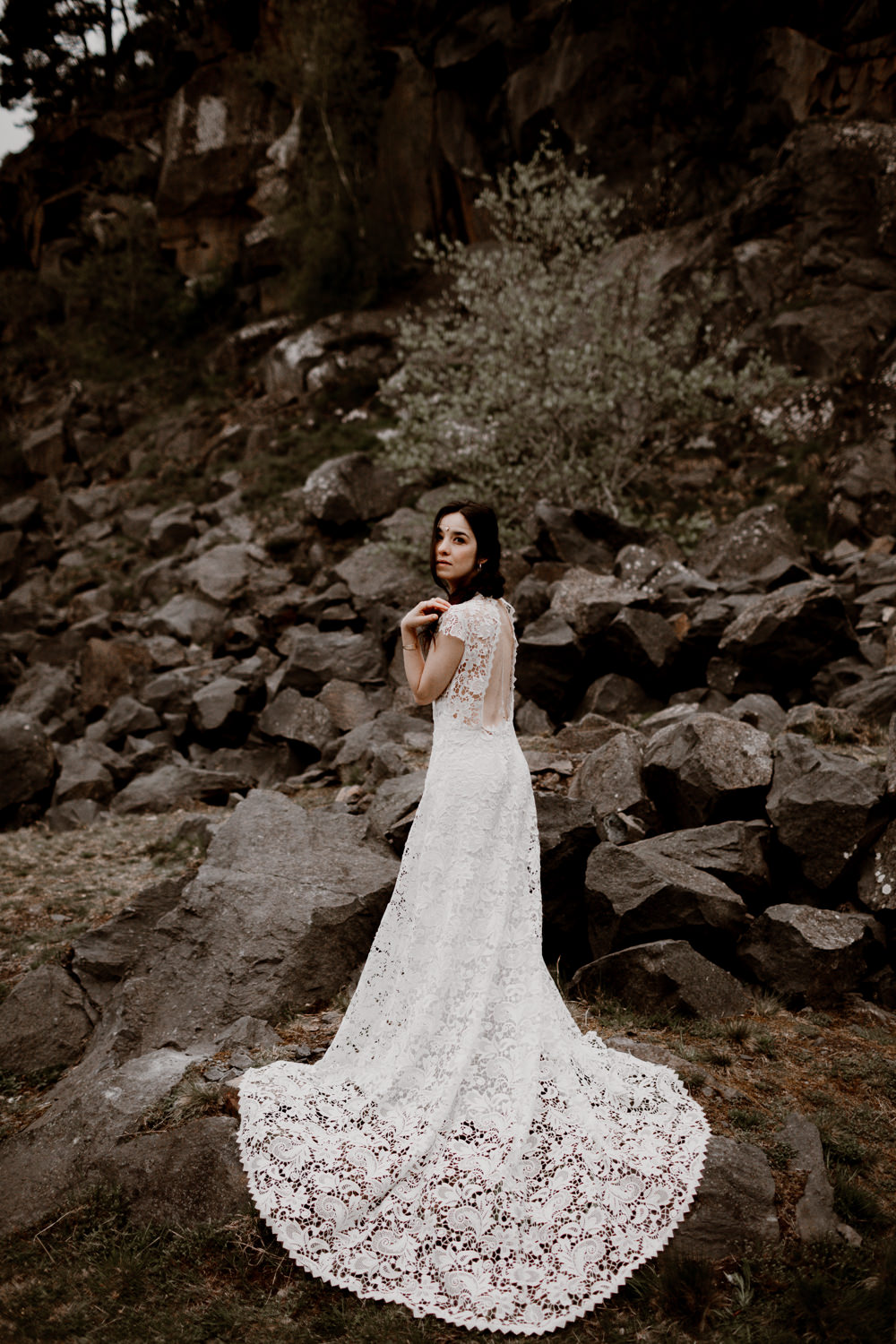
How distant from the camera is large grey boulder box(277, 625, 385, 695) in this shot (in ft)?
48.4

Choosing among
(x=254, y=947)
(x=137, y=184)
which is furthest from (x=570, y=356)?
(x=137, y=184)

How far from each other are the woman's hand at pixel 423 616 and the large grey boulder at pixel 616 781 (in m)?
3.56

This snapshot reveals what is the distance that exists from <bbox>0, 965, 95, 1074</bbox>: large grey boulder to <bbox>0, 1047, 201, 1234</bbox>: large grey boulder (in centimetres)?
63

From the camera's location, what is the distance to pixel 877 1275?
3.73 metres

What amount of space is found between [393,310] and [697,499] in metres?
14.2

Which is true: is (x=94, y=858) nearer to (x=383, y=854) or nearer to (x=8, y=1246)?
(x=383, y=854)

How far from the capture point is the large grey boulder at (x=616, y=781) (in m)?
8.04

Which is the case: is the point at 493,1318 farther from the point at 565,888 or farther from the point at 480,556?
the point at 480,556

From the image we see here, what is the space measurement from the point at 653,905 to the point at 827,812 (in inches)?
65.7

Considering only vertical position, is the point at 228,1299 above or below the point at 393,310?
below

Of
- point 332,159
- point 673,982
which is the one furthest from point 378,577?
point 332,159

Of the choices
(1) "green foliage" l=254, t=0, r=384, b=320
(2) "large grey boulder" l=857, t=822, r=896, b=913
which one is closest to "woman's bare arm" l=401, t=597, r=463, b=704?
(2) "large grey boulder" l=857, t=822, r=896, b=913

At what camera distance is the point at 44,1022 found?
6.21m

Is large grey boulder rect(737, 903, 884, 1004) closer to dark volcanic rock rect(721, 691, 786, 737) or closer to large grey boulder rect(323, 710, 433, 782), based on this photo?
dark volcanic rock rect(721, 691, 786, 737)
